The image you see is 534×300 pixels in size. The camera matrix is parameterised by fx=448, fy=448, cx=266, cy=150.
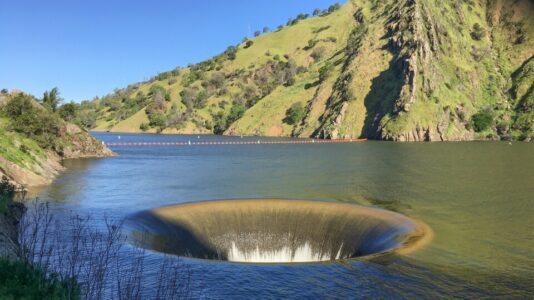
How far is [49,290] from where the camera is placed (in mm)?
12523

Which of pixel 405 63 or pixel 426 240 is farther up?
A: pixel 405 63

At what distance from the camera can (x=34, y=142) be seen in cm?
6044

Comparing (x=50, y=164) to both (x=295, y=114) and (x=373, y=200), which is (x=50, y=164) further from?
(x=295, y=114)

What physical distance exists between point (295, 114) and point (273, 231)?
134777 millimetres

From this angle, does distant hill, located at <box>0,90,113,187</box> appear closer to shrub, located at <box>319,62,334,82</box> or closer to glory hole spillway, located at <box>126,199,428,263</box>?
glory hole spillway, located at <box>126,199,428,263</box>

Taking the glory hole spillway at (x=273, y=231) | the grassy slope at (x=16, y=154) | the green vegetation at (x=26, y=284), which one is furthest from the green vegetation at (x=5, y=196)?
the grassy slope at (x=16, y=154)

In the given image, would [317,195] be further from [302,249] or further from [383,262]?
[383,262]

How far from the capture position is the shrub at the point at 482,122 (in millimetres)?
128000

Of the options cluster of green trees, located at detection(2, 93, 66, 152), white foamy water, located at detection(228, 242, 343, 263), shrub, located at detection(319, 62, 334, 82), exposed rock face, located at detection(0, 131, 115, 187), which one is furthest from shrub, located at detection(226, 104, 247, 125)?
white foamy water, located at detection(228, 242, 343, 263)

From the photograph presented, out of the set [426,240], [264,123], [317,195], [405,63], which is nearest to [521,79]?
[405,63]

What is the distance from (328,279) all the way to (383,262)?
3523 mm

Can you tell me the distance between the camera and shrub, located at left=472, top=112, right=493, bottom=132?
128 metres

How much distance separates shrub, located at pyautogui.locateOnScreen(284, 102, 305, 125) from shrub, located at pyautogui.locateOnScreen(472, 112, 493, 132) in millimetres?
58201

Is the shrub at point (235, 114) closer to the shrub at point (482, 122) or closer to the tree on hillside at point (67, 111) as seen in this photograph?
the shrub at point (482, 122)
